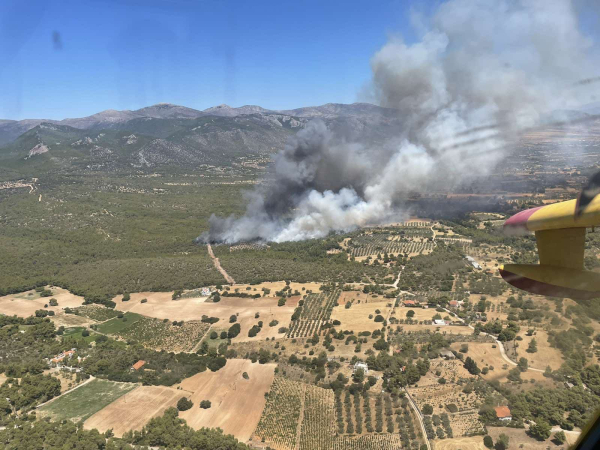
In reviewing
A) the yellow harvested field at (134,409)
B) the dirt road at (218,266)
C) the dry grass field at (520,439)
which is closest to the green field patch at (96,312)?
the dirt road at (218,266)

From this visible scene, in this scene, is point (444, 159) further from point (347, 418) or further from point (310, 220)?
point (347, 418)

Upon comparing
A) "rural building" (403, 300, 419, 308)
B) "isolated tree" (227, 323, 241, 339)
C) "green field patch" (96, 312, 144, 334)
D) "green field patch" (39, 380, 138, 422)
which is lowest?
"green field patch" (39, 380, 138, 422)

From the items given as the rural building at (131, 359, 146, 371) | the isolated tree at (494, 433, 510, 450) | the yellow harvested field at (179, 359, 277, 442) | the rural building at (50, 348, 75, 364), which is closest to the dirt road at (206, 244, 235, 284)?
the rural building at (131, 359, 146, 371)

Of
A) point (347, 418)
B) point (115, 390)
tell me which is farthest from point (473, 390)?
point (115, 390)

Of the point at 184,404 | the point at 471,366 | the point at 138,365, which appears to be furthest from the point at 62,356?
the point at 471,366

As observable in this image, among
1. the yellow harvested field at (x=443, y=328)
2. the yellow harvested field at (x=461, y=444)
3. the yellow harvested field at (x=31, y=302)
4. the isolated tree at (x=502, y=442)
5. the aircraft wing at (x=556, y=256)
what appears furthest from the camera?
the yellow harvested field at (x=31, y=302)

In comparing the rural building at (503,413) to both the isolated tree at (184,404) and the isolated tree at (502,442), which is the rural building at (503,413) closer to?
the isolated tree at (502,442)

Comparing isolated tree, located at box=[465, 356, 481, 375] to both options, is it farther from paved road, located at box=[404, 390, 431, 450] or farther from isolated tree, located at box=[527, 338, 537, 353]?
isolated tree, located at box=[527, 338, 537, 353]
